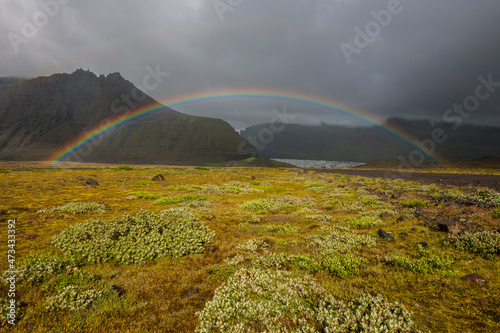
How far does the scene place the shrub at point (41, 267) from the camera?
21.2ft

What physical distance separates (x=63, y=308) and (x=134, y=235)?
377 centimetres

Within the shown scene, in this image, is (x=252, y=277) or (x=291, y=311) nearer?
(x=291, y=311)

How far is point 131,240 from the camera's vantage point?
905 cm

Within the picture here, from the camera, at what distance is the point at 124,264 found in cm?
803

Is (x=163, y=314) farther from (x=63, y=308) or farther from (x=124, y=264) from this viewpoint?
(x=124, y=264)

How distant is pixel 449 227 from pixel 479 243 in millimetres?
2018

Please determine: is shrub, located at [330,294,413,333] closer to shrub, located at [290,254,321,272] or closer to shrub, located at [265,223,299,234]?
shrub, located at [290,254,321,272]

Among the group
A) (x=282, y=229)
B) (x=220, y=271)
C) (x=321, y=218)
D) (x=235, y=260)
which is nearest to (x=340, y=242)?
(x=282, y=229)

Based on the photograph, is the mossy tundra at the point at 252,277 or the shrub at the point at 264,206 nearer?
the mossy tundra at the point at 252,277

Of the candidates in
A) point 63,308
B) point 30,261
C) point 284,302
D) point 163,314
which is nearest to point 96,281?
point 63,308

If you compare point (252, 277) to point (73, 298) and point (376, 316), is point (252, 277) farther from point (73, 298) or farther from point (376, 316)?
point (73, 298)

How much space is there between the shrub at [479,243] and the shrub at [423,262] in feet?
4.94

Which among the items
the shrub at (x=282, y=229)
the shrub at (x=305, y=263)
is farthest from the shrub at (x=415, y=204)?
the shrub at (x=305, y=263)

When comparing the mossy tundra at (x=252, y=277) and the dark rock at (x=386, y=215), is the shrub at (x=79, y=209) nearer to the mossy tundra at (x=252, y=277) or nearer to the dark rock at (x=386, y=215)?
the mossy tundra at (x=252, y=277)
